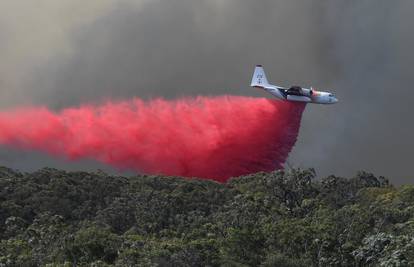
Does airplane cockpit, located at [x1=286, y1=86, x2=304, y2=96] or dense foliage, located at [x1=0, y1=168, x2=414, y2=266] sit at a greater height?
airplane cockpit, located at [x1=286, y1=86, x2=304, y2=96]

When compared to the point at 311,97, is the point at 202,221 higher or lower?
lower

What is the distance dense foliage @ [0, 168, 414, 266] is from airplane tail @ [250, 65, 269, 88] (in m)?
15.0

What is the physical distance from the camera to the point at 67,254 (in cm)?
6638

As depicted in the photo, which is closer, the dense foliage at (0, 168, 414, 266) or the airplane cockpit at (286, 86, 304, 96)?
the dense foliage at (0, 168, 414, 266)

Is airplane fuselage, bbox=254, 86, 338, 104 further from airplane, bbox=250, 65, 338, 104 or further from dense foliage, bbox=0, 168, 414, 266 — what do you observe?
dense foliage, bbox=0, 168, 414, 266

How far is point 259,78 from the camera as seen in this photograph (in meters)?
90.1

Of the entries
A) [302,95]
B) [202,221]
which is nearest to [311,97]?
[302,95]

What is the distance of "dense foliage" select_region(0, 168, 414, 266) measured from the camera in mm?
61281

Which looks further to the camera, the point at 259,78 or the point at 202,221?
the point at 202,221

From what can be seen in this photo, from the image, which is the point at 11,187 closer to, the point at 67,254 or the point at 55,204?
the point at 55,204

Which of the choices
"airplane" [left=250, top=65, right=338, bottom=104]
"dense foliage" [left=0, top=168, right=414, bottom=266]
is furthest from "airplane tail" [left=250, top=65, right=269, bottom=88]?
"dense foliage" [left=0, top=168, right=414, bottom=266]

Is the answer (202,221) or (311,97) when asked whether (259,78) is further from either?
(202,221)

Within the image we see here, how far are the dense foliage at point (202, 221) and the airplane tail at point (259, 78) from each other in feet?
49.3

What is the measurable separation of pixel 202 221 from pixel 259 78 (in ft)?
67.4
